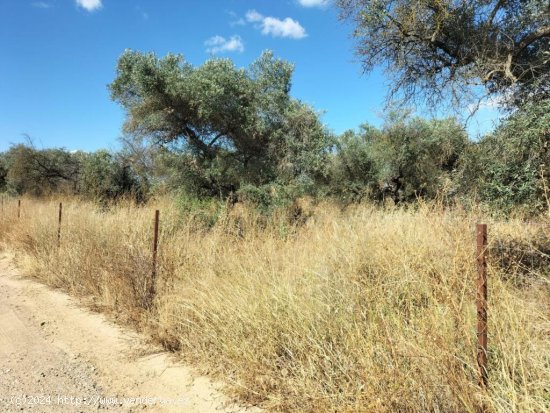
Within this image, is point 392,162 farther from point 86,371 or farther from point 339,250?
point 86,371

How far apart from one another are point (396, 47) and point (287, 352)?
536 cm

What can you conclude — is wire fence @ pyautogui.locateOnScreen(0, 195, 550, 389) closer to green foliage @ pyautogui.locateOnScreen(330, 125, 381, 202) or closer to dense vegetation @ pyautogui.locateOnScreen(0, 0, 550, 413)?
dense vegetation @ pyautogui.locateOnScreen(0, 0, 550, 413)

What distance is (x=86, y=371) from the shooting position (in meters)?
4.79

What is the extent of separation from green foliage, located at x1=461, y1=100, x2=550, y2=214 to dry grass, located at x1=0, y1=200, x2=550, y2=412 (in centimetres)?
43

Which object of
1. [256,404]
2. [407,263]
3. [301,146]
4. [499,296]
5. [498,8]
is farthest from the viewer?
[301,146]

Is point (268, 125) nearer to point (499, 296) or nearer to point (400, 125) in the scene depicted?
point (400, 125)

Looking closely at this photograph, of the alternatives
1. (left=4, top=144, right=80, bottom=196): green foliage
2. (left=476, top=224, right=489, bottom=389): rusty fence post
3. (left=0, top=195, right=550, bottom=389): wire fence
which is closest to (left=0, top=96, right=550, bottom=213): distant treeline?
(left=0, top=195, right=550, bottom=389): wire fence

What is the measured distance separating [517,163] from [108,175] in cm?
1850

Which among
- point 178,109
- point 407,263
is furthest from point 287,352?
point 178,109

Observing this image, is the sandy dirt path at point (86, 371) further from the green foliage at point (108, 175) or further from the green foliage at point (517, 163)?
the green foliage at point (108, 175)

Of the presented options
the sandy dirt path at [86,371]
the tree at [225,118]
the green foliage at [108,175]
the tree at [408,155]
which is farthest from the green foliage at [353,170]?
the sandy dirt path at [86,371]

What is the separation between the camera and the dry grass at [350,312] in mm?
3094

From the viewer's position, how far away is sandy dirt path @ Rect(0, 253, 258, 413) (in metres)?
4.05

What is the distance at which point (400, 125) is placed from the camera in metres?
16.8
